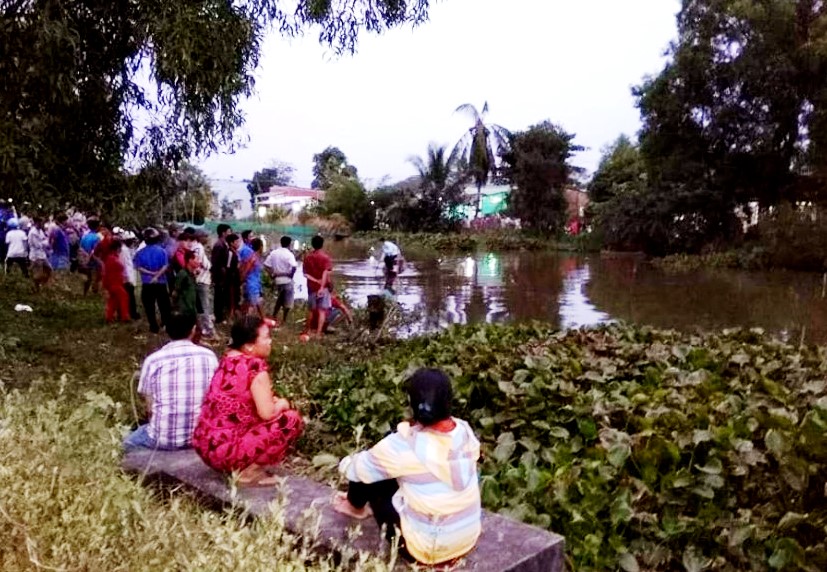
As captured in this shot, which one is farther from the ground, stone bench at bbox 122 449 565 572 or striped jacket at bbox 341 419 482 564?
striped jacket at bbox 341 419 482 564

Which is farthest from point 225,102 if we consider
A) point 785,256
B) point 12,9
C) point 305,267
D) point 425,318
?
point 785,256

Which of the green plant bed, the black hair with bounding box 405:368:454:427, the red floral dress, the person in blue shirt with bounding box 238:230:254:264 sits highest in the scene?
the person in blue shirt with bounding box 238:230:254:264

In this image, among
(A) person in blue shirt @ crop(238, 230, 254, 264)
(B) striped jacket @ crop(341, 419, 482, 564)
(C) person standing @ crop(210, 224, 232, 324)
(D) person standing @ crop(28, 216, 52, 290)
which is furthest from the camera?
(D) person standing @ crop(28, 216, 52, 290)

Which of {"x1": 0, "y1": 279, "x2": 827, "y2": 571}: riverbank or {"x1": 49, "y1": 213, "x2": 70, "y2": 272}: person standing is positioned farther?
{"x1": 49, "y1": 213, "x2": 70, "y2": 272}: person standing

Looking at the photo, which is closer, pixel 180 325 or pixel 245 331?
pixel 245 331

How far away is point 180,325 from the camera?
4.74 m

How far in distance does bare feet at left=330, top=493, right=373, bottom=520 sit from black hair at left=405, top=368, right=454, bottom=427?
2.25 ft

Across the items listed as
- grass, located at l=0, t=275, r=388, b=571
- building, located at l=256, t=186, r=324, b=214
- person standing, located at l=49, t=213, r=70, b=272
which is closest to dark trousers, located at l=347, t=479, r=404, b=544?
grass, located at l=0, t=275, r=388, b=571

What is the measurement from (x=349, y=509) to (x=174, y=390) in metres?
1.44

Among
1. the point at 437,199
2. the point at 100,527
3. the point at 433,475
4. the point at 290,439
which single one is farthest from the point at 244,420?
the point at 437,199

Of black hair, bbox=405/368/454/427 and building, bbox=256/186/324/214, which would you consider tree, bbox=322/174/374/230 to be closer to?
building, bbox=256/186/324/214

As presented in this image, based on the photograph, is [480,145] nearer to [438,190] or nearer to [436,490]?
[438,190]

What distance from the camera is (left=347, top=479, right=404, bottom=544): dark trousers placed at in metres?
3.49

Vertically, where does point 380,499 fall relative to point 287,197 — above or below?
below
